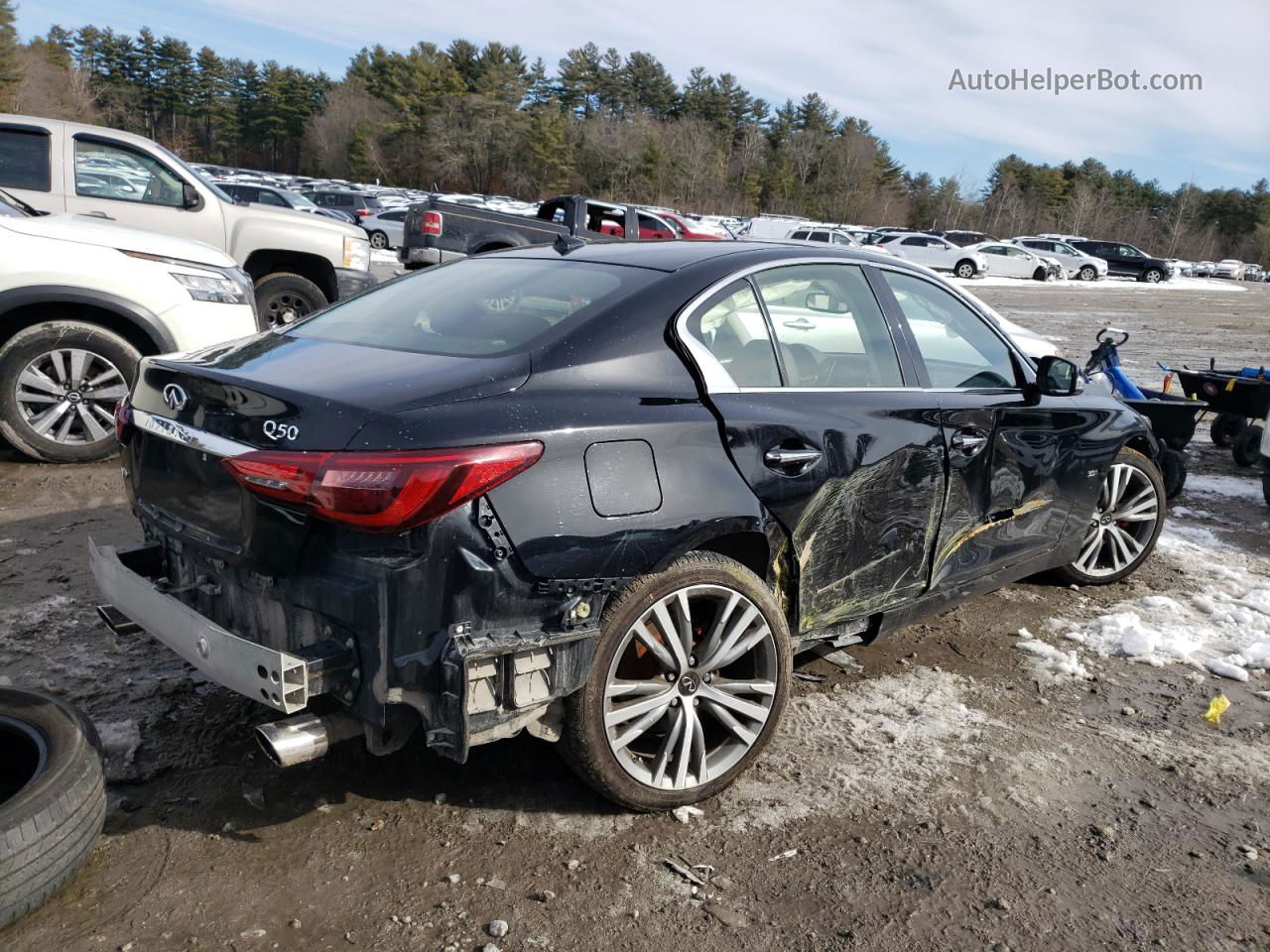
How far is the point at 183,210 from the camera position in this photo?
8711 mm

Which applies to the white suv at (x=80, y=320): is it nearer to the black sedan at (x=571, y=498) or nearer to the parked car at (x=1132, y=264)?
the black sedan at (x=571, y=498)

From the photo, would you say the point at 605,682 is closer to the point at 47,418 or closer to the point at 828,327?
the point at 828,327

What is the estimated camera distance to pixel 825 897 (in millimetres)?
2727

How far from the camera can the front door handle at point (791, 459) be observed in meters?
3.13

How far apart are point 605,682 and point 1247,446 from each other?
7.99 metres

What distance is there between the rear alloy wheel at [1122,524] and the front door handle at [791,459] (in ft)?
8.51

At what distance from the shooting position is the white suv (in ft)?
19.5

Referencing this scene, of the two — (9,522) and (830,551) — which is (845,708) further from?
(9,522)

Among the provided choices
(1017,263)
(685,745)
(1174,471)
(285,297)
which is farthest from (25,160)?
(1017,263)

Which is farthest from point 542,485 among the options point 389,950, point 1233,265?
point 1233,265

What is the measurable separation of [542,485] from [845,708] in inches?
71.1

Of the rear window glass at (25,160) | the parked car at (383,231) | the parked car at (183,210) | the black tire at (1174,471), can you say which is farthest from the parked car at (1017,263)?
the rear window glass at (25,160)

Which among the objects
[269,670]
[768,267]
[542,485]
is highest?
[768,267]

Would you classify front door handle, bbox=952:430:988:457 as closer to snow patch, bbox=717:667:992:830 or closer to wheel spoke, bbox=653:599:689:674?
snow patch, bbox=717:667:992:830
